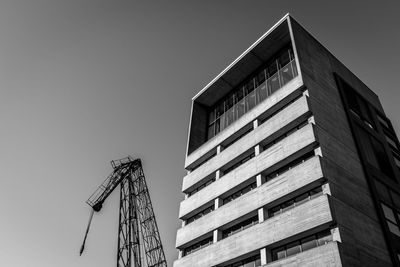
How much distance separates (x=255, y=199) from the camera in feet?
100

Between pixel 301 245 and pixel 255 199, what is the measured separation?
21.3 ft

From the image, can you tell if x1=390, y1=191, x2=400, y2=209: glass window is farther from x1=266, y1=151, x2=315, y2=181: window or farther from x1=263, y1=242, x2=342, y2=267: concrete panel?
x1=263, y1=242, x2=342, y2=267: concrete panel

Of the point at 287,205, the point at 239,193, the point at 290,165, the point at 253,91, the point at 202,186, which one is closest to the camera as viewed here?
the point at 287,205

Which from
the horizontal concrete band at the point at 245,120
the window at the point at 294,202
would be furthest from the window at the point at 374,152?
the window at the point at 294,202

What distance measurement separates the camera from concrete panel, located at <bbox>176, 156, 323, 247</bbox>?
27.0 m

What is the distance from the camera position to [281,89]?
3494 centimetres

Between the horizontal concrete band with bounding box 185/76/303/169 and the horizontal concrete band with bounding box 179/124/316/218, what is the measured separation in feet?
17.6

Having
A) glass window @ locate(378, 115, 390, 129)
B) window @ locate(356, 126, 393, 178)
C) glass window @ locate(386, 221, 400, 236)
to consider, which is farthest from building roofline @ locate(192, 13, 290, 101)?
glass window @ locate(386, 221, 400, 236)

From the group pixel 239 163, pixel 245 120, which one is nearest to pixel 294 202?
pixel 239 163

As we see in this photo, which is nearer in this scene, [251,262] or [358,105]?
[251,262]

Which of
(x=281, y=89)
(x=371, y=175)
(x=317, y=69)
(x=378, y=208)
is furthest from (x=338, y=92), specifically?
(x=378, y=208)

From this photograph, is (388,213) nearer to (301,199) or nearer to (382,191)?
(382,191)

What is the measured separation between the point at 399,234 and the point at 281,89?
56.4 ft

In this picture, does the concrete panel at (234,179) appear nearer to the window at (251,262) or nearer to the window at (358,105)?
the window at (251,262)
